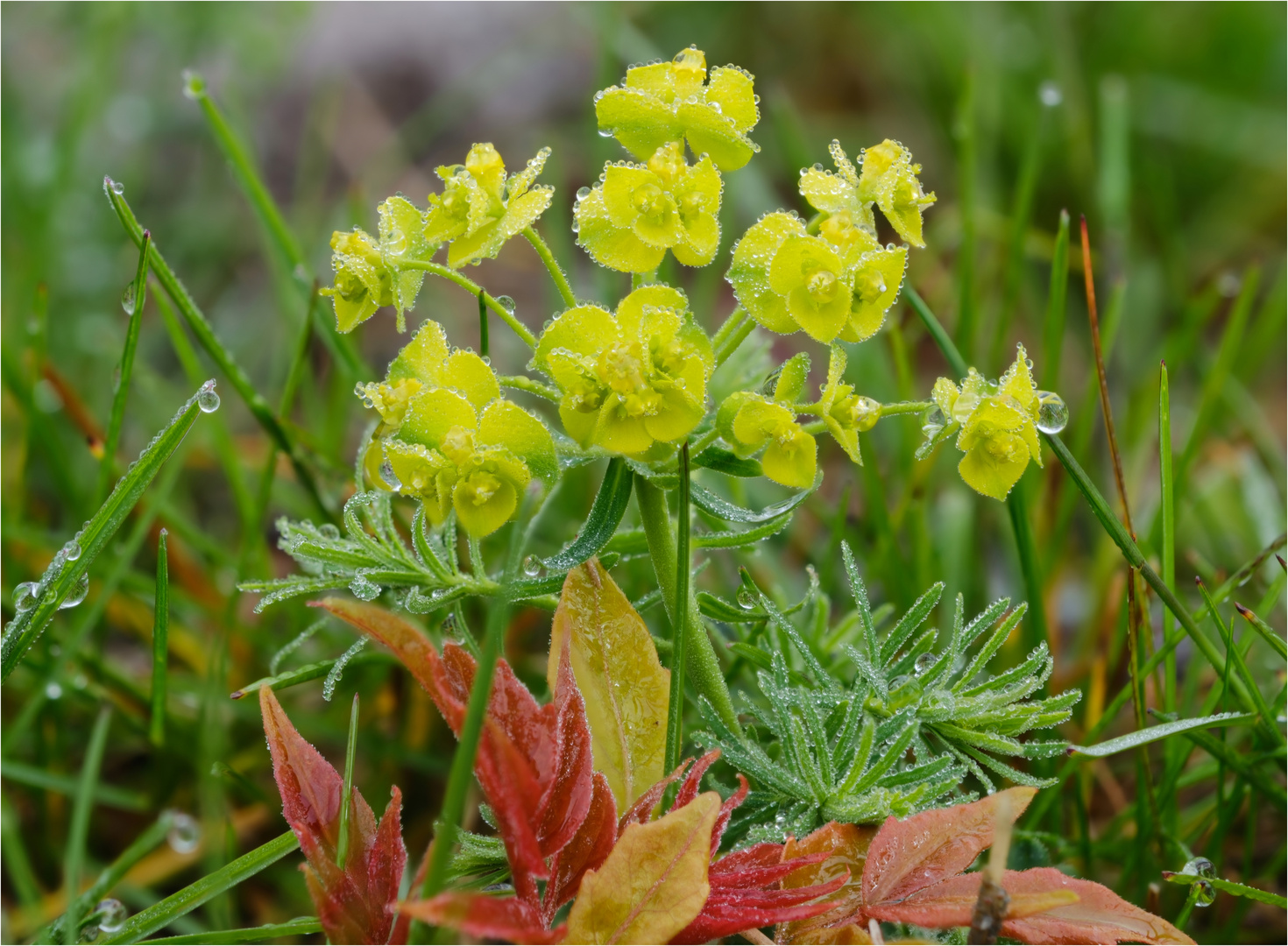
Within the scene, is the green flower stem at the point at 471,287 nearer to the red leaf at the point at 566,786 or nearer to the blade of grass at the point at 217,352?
the red leaf at the point at 566,786

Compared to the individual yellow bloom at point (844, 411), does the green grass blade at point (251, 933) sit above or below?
below

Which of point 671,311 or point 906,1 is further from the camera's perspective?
point 906,1

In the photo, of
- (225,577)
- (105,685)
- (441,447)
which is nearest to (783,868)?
(441,447)

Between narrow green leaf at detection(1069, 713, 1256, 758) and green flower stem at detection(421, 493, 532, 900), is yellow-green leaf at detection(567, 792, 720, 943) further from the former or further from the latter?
narrow green leaf at detection(1069, 713, 1256, 758)

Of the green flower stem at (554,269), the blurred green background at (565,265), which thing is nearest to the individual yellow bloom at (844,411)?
the green flower stem at (554,269)

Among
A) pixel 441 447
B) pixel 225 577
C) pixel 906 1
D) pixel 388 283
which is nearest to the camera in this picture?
pixel 441 447

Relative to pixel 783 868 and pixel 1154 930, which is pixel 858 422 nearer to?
pixel 783 868
